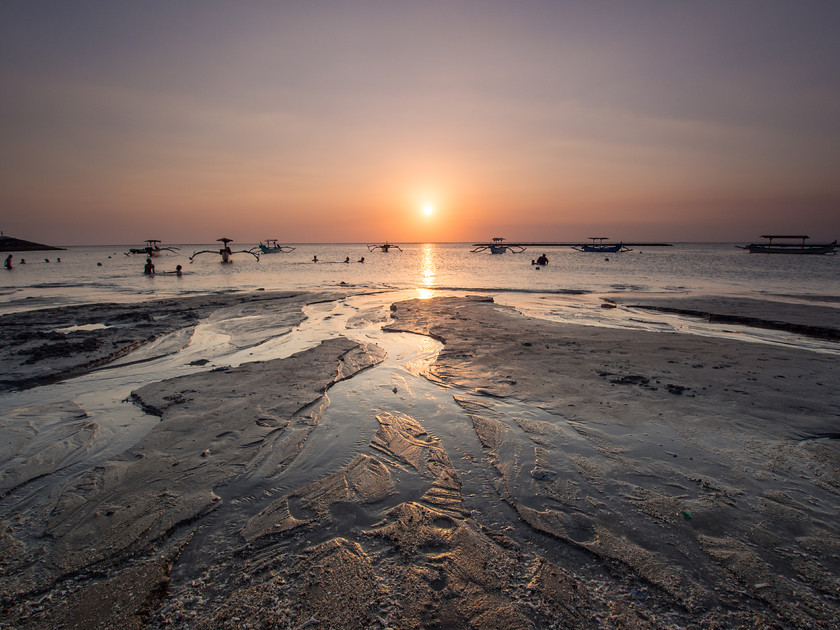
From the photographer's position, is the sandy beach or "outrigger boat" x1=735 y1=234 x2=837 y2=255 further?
"outrigger boat" x1=735 y1=234 x2=837 y2=255

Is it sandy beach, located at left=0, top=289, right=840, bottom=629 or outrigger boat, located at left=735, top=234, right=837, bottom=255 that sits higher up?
outrigger boat, located at left=735, top=234, right=837, bottom=255

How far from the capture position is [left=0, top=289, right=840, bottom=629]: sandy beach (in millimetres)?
2730

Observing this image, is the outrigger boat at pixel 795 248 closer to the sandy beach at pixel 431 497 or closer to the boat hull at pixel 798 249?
the boat hull at pixel 798 249

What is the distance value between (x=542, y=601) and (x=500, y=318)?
39.9 ft

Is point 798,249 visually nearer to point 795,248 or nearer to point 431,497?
point 795,248

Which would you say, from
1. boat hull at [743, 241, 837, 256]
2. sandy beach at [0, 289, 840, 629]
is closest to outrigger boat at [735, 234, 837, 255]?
boat hull at [743, 241, 837, 256]

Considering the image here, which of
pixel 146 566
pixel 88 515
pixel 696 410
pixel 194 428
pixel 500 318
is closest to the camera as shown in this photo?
pixel 146 566

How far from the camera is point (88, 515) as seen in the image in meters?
3.69

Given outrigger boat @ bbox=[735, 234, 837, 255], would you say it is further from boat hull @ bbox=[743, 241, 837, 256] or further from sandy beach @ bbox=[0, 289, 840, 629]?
sandy beach @ bbox=[0, 289, 840, 629]

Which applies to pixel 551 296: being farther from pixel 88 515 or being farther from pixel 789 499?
pixel 88 515

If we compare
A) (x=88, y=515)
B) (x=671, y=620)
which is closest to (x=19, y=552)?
(x=88, y=515)

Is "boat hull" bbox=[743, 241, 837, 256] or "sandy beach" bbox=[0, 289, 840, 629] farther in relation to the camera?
"boat hull" bbox=[743, 241, 837, 256]

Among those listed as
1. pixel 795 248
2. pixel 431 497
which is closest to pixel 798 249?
pixel 795 248

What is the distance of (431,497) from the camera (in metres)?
4.04
